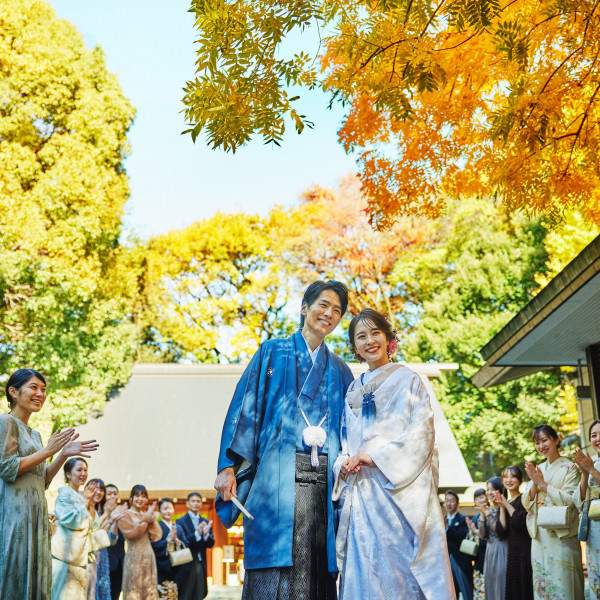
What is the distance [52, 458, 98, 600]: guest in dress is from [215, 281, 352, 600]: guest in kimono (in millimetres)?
3274

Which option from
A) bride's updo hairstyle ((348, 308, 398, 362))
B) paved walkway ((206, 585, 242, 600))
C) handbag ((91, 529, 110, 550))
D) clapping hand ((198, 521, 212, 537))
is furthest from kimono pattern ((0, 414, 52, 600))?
paved walkway ((206, 585, 242, 600))

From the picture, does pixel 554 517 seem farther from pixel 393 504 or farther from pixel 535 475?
pixel 393 504

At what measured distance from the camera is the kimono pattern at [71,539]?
657 centimetres

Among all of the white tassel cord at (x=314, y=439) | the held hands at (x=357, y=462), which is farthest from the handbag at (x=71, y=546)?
the held hands at (x=357, y=462)

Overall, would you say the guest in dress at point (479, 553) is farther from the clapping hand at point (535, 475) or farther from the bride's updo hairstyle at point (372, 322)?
the bride's updo hairstyle at point (372, 322)

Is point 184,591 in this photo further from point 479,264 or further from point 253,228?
point 253,228

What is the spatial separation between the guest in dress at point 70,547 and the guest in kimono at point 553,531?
384 centimetres

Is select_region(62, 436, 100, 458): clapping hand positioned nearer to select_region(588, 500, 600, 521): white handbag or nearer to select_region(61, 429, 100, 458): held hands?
select_region(61, 429, 100, 458): held hands

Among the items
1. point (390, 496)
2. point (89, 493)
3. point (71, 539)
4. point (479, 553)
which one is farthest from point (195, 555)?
point (390, 496)

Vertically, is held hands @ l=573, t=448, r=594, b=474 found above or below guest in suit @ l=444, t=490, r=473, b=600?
above

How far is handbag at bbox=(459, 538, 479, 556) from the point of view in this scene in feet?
29.5

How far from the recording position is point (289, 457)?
12.8 ft

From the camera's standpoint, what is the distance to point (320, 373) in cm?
420

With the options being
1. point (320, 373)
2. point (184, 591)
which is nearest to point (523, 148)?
point (320, 373)
